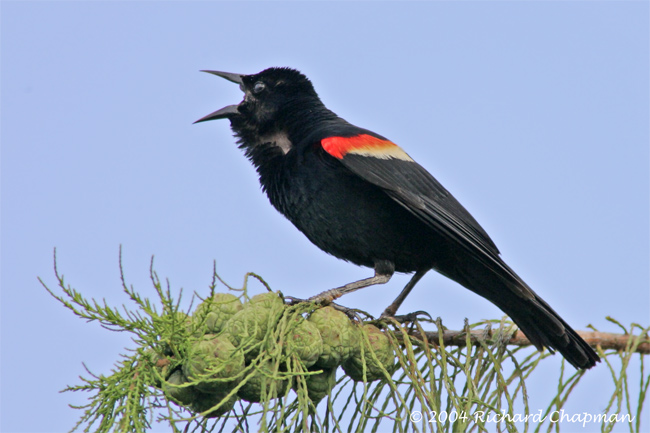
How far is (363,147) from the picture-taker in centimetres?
410

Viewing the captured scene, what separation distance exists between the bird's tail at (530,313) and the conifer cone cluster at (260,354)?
1064 millimetres

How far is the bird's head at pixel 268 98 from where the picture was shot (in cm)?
461

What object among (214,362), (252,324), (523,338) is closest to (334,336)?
(252,324)

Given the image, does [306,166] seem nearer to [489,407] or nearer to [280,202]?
[280,202]

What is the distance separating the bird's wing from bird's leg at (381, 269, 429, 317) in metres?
0.39

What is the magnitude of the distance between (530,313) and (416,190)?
0.95m

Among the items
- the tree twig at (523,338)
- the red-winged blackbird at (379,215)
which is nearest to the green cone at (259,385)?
the tree twig at (523,338)

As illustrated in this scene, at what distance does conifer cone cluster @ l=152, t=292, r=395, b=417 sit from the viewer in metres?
2.18

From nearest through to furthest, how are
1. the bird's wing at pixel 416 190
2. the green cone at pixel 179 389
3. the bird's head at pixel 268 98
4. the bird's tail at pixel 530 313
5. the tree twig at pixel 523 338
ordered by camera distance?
the green cone at pixel 179 389 → the tree twig at pixel 523 338 → the bird's tail at pixel 530 313 → the bird's wing at pixel 416 190 → the bird's head at pixel 268 98

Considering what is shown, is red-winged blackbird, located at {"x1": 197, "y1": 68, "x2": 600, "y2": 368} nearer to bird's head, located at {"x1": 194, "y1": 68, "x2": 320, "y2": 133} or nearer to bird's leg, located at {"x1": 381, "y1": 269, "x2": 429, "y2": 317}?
bird's leg, located at {"x1": 381, "y1": 269, "x2": 429, "y2": 317}

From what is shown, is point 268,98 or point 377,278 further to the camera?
point 268,98

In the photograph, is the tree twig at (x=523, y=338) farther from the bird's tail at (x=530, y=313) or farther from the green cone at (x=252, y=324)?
the green cone at (x=252, y=324)

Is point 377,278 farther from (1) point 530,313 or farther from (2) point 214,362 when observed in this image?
(2) point 214,362

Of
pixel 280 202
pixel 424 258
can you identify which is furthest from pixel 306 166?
pixel 424 258
